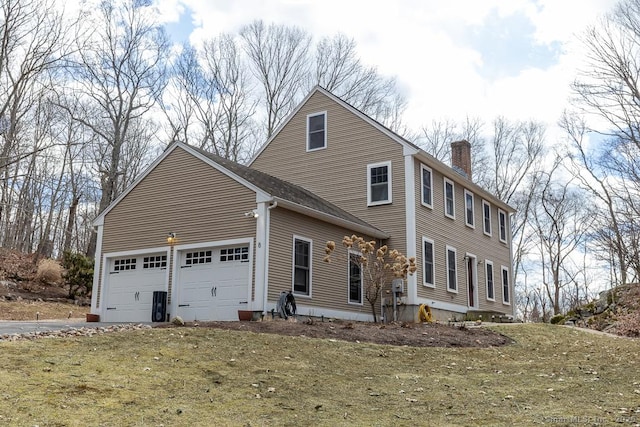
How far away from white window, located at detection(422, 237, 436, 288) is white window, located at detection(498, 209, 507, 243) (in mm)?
7655

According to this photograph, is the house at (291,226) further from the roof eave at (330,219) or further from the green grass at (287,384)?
the green grass at (287,384)

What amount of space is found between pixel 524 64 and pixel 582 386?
34.5 ft

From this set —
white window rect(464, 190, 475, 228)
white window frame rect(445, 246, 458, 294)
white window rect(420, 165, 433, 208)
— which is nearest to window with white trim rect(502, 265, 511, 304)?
white window rect(464, 190, 475, 228)

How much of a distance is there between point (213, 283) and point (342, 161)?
689 centimetres

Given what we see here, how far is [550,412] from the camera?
6652 millimetres

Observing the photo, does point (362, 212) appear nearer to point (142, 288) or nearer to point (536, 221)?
point (142, 288)

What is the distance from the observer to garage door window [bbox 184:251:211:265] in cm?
1567

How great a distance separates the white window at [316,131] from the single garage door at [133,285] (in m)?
6.93

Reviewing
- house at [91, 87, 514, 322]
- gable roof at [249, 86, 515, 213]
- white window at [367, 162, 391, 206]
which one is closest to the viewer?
house at [91, 87, 514, 322]

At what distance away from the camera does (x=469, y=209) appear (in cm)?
2317

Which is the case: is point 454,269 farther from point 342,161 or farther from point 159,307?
point 159,307

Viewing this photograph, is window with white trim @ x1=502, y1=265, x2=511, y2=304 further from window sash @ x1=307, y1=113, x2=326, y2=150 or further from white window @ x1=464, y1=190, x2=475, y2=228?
window sash @ x1=307, y1=113, x2=326, y2=150

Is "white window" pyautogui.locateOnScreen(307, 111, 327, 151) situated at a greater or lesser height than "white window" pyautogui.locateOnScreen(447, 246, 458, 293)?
greater

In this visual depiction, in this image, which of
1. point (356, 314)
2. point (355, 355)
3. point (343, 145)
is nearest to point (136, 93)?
point (343, 145)
